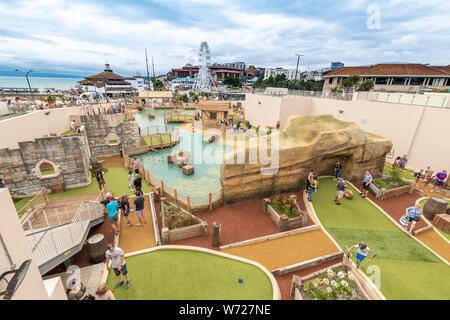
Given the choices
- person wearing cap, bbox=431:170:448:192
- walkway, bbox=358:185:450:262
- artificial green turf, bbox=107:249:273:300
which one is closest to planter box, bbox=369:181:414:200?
walkway, bbox=358:185:450:262

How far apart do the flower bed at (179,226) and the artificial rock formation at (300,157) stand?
2.61 metres

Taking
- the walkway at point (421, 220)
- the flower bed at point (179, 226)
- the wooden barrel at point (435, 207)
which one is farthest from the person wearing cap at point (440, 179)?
the flower bed at point (179, 226)

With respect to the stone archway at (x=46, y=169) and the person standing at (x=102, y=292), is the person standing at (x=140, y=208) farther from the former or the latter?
the stone archway at (x=46, y=169)

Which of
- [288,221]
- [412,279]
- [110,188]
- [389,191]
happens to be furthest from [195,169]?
[412,279]

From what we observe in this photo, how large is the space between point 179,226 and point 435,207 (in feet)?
40.8

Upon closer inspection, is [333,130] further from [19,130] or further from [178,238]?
[19,130]

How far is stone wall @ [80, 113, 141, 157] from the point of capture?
1806cm

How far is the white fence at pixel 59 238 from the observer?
688cm

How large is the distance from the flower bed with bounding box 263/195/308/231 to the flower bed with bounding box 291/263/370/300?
282 cm

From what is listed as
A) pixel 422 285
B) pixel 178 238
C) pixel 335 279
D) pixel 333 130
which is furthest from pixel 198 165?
pixel 422 285

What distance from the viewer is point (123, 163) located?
17.5 m
